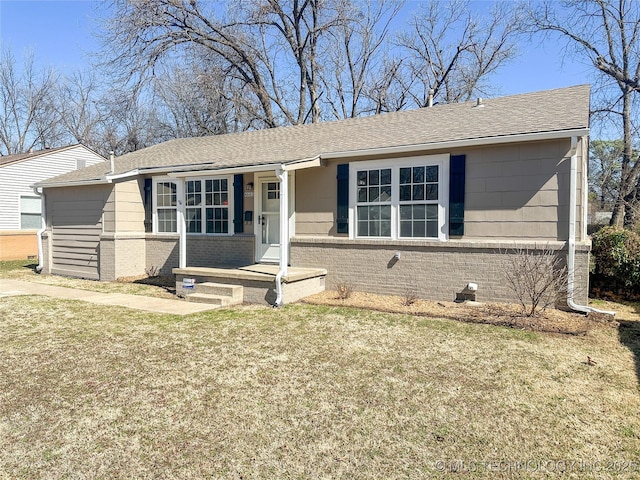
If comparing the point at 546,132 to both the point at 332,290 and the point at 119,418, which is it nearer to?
the point at 332,290

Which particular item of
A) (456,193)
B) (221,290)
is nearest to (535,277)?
(456,193)

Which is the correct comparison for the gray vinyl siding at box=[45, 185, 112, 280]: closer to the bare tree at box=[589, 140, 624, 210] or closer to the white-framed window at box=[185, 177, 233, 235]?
the white-framed window at box=[185, 177, 233, 235]

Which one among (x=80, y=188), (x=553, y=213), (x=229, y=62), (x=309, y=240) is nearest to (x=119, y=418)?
(x=309, y=240)

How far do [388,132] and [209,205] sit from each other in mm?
5043

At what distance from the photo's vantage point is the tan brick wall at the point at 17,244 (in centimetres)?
1705

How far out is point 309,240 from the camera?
9.59m

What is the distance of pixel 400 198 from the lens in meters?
8.61

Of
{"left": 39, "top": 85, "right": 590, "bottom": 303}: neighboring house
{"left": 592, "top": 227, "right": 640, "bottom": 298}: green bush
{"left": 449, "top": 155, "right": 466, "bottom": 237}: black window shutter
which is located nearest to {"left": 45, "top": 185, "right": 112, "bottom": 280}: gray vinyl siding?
{"left": 39, "top": 85, "right": 590, "bottom": 303}: neighboring house

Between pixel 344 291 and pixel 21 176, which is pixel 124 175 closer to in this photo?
pixel 344 291

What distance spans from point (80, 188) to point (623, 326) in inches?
532

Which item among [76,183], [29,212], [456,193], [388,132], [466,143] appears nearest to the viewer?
[466,143]

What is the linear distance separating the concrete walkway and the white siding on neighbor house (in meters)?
7.83

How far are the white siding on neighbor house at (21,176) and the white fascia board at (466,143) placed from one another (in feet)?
49.1

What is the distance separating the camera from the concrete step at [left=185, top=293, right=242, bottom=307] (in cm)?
830
